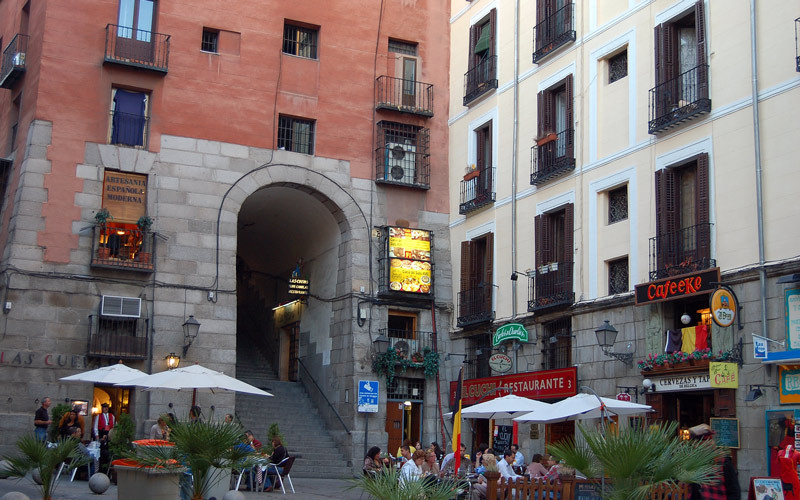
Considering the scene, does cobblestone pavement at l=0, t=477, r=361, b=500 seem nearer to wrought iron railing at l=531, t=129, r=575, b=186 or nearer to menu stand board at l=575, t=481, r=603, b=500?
menu stand board at l=575, t=481, r=603, b=500

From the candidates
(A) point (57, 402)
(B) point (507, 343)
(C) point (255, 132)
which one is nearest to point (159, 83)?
(C) point (255, 132)

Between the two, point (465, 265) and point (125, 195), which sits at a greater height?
point (125, 195)

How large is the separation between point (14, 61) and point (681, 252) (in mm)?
17720

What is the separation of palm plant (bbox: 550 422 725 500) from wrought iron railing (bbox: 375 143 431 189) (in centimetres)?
1985

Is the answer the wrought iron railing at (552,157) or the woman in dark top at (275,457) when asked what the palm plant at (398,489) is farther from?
the wrought iron railing at (552,157)

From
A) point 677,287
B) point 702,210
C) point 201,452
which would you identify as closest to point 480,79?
point 702,210

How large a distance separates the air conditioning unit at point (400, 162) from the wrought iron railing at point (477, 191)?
158cm

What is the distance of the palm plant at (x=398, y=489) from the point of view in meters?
9.53

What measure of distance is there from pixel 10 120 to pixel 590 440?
22.6m

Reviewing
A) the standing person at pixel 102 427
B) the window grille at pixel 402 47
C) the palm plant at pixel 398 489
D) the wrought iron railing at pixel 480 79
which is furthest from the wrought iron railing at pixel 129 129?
the palm plant at pixel 398 489

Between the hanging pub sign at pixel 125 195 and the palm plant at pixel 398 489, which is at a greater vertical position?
the hanging pub sign at pixel 125 195

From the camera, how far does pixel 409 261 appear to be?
28.7 metres

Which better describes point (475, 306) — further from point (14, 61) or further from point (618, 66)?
point (14, 61)

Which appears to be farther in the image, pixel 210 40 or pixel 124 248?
pixel 210 40
